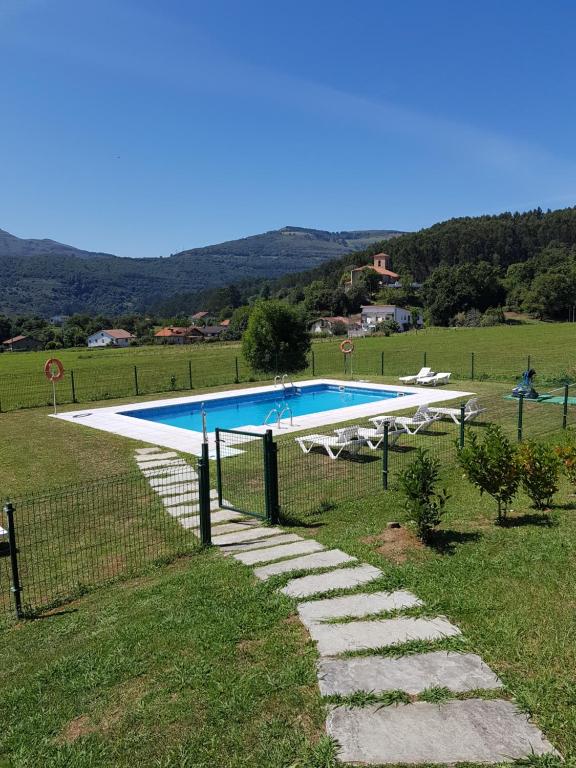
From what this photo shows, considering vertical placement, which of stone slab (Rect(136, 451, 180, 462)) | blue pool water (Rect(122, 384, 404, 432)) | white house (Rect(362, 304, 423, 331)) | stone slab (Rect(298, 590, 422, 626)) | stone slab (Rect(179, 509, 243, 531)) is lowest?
blue pool water (Rect(122, 384, 404, 432))

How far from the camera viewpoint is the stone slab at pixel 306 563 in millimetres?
5484

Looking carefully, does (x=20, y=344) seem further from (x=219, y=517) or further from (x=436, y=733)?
(x=436, y=733)

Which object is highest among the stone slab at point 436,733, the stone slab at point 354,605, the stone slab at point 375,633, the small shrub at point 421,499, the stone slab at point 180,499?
the small shrub at point 421,499

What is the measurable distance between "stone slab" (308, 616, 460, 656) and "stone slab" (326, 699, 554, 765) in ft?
2.31

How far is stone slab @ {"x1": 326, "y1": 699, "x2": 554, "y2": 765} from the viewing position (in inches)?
111

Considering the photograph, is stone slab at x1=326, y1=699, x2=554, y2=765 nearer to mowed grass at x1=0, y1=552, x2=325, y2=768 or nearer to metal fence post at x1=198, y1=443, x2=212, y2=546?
mowed grass at x1=0, y1=552, x2=325, y2=768

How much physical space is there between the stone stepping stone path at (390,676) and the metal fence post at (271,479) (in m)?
1.86

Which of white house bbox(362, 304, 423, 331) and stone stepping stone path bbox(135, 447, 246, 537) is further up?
white house bbox(362, 304, 423, 331)

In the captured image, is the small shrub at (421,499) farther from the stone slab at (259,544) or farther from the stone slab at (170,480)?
the stone slab at (170,480)

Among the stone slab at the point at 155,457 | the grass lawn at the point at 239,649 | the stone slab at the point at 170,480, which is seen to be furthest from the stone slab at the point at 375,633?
the stone slab at the point at 155,457

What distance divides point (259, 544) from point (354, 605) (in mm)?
2327

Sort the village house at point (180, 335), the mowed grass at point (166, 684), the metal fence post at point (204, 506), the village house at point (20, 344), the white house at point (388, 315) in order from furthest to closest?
the village house at point (180, 335) → the village house at point (20, 344) → the white house at point (388, 315) → the metal fence post at point (204, 506) → the mowed grass at point (166, 684)

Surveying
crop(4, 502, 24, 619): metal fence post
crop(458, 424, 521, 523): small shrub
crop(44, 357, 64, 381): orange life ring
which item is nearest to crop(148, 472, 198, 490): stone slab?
crop(4, 502, 24, 619): metal fence post

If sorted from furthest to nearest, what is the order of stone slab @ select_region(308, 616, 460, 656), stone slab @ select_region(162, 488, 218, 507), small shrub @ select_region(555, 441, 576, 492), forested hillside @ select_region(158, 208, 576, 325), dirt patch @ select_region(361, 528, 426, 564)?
forested hillside @ select_region(158, 208, 576, 325), stone slab @ select_region(162, 488, 218, 507), small shrub @ select_region(555, 441, 576, 492), dirt patch @ select_region(361, 528, 426, 564), stone slab @ select_region(308, 616, 460, 656)
